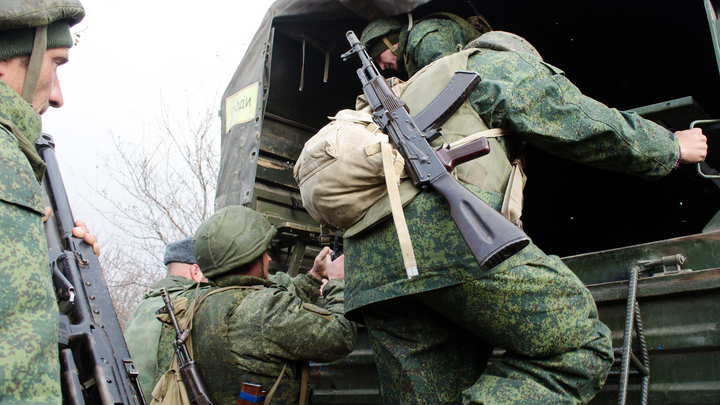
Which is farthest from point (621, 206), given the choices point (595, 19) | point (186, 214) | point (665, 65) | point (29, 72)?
point (186, 214)

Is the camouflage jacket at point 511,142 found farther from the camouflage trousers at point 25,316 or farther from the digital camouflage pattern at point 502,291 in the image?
the camouflage trousers at point 25,316

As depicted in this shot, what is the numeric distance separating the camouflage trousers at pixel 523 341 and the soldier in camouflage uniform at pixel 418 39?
1372 millimetres

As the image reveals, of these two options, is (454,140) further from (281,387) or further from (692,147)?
(281,387)

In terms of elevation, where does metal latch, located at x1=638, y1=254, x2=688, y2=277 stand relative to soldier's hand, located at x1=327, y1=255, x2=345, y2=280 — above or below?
below

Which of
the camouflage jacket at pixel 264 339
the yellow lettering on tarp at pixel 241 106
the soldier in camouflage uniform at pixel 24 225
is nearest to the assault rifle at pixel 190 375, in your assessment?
the camouflage jacket at pixel 264 339

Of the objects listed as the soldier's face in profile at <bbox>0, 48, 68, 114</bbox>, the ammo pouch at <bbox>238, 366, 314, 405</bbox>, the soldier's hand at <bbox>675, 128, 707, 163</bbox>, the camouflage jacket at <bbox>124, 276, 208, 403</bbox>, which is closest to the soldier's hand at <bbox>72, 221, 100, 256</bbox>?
the soldier's face in profile at <bbox>0, 48, 68, 114</bbox>

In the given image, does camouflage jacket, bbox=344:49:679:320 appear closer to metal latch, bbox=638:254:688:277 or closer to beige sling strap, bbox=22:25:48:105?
metal latch, bbox=638:254:688:277

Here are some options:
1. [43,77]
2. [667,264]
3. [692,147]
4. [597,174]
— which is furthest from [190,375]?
[597,174]

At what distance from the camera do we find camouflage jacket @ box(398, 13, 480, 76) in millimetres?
2742

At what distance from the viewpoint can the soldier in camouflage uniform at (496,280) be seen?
1661 mm

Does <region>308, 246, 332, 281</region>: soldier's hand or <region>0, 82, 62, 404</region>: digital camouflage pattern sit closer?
<region>0, 82, 62, 404</region>: digital camouflage pattern

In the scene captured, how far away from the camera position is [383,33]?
9.97 feet

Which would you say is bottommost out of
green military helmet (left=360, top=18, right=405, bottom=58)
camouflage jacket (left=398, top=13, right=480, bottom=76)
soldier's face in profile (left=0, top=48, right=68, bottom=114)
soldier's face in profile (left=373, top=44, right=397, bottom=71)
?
soldier's face in profile (left=0, top=48, right=68, bottom=114)

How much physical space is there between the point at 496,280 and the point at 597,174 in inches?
125
